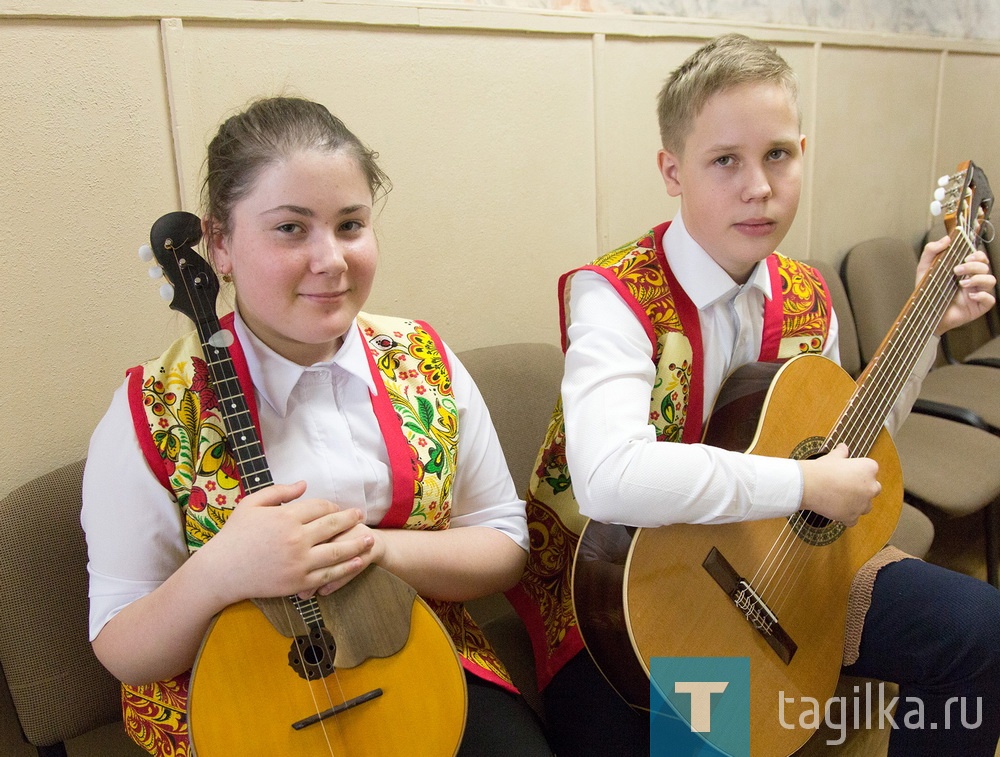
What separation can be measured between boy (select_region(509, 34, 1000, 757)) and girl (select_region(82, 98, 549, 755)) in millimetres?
220

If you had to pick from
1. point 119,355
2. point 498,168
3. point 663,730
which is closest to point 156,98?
point 119,355

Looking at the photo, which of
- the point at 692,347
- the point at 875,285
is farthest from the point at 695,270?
the point at 875,285

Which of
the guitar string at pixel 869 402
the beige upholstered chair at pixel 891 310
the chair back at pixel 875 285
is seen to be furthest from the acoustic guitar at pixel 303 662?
the chair back at pixel 875 285

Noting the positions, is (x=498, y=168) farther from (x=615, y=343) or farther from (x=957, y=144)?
(x=957, y=144)

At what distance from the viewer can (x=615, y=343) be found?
4.48ft

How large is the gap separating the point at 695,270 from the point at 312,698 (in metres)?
0.96

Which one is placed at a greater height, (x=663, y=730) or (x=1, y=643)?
(x=1, y=643)

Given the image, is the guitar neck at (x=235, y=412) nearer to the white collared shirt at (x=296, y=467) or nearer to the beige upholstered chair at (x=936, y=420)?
the white collared shirt at (x=296, y=467)

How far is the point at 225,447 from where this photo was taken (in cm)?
114

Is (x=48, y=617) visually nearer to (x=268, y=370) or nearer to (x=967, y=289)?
(x=268, y=370)

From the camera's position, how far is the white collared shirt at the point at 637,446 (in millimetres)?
1253

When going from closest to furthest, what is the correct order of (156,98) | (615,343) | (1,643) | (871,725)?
(1,643)
(615,343)
(156,98)
(871,725)

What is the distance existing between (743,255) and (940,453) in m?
1.28

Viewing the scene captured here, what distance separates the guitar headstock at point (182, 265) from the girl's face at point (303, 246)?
0.15ft
